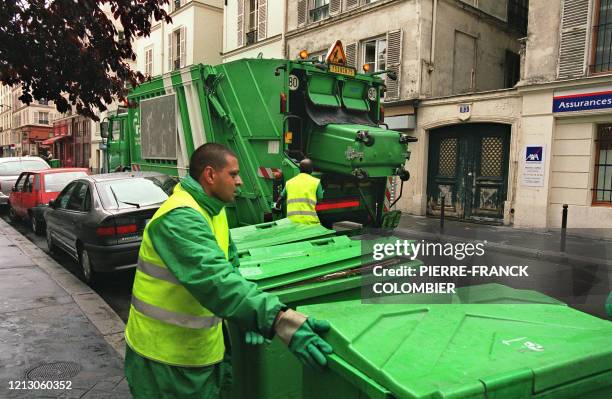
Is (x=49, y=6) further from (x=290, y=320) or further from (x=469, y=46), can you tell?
(x=469, y=46)

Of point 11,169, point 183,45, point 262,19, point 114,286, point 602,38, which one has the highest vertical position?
point 262,19

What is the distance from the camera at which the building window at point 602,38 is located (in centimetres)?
1035

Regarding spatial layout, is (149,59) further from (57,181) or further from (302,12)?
(57,181)

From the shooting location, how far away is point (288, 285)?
275cm

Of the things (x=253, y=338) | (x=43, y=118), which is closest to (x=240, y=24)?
(x=253, y=338)

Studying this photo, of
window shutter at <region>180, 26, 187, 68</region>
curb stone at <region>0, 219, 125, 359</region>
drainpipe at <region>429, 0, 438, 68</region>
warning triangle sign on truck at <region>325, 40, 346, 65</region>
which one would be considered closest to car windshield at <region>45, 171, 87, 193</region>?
curb stone at <region>0, 219, 125, 359</region>

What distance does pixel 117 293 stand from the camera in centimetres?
587

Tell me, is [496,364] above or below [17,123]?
below

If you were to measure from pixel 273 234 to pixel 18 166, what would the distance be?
41.0ft

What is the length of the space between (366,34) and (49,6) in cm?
1305

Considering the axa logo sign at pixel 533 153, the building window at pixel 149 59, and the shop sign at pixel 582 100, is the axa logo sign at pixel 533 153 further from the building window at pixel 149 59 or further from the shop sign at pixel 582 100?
the building window at pixel 149 59

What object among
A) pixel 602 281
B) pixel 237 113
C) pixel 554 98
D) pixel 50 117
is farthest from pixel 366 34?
pixel 50 117

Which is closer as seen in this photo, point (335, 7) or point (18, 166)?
point (18, 166)

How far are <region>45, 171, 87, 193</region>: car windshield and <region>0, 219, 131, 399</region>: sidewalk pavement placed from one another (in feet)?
12.6
